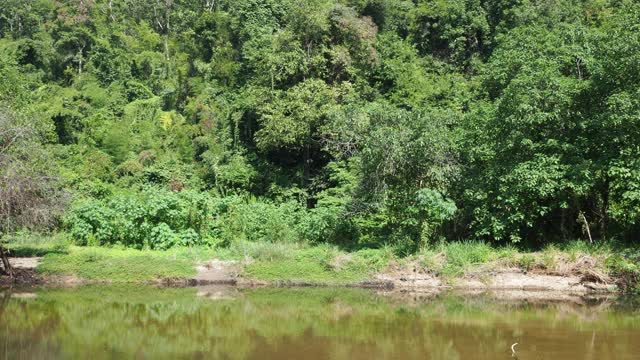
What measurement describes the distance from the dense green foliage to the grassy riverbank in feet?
3.62

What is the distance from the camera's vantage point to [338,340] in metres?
12.8

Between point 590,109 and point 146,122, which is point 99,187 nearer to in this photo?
point 146,122

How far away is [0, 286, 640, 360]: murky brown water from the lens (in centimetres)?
1174

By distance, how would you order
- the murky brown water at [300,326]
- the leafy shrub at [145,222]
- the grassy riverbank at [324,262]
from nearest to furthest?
the murky brown water at [300,326] < the grassy riverbank at [324,262] < the leafy shrub at [145,222]

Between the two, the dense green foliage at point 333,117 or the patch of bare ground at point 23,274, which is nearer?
the patch of bare ground at point 23,274

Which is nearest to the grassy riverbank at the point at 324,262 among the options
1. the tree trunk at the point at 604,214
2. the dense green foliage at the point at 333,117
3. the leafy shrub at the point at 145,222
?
the leafy shrub at the point at 145,222

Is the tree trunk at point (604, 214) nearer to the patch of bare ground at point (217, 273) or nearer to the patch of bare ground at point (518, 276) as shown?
the patch of bare ground at point (518, 276)

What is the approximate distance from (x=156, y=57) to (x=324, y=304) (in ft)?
111

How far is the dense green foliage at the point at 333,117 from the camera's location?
20.8m

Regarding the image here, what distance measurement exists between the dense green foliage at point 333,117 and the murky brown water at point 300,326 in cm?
434

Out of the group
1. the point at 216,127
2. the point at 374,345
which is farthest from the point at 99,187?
the point at 374,345

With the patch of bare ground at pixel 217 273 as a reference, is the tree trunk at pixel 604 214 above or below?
above

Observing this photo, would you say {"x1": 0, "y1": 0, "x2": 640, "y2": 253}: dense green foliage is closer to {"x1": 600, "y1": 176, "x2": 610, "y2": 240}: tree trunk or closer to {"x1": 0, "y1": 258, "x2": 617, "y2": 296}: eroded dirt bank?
{"x1": 600, "y1": 176, "x2": 610, "y2": 240}: tree trunk

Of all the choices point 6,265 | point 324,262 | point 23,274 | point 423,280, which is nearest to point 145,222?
point 23,274
